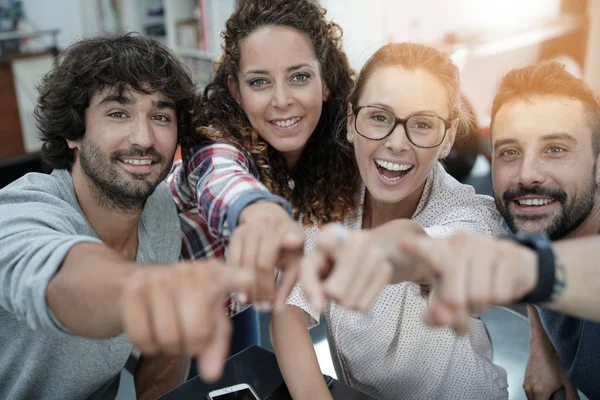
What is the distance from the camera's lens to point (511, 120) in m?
1.24

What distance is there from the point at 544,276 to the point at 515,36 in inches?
144

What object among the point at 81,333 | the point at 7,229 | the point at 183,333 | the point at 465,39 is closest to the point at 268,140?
the point at 7,229

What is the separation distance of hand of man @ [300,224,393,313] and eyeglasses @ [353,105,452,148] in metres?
0.67

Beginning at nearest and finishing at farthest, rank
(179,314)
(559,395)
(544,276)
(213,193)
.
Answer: (179,314) < (544,276) < (213,193) < (559,395)

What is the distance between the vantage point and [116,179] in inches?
51.5

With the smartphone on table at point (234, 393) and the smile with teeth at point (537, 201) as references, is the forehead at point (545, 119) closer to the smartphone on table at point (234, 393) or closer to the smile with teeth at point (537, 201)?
the smile with teeth at point (537, 201)

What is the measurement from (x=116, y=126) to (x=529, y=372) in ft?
4.01

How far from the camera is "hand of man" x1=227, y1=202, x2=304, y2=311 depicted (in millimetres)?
688

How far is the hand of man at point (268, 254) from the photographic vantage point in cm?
69

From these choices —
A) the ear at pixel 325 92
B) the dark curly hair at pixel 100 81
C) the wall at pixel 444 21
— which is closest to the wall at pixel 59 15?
the wall at pixel 444 21

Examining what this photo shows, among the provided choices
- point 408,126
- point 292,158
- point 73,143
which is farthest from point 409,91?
point 73,143

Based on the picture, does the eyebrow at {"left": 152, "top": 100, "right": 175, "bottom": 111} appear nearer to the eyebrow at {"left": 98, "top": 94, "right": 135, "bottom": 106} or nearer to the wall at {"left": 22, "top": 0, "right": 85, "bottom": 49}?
the eyebrow at {"left": 98, "top": 94, "right": 135, "bottom": 106}

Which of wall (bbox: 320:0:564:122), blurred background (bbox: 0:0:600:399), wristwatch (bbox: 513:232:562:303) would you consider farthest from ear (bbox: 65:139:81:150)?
wall (bbox: 320:0:564:122)

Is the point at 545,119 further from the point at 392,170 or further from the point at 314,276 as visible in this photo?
the point at 314,276
